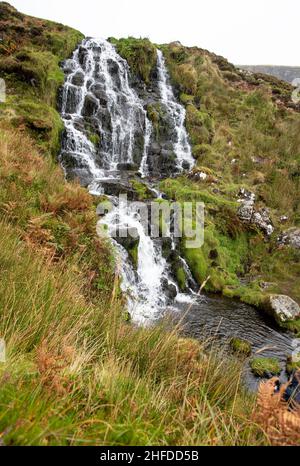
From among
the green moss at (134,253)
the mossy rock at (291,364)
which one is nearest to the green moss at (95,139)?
the green moss at (134,253)

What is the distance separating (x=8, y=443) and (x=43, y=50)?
21.1 meters

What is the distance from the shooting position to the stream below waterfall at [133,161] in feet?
28.7

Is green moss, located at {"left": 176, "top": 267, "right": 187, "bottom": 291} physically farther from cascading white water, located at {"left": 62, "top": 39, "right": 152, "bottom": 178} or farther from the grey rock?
the grey rock

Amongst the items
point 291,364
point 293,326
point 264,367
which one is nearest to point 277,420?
point 264,367

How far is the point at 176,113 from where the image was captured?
1938cm

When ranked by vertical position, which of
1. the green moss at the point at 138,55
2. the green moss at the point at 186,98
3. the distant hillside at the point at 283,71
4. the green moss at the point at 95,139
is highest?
the distant hillside at the point at 283,71

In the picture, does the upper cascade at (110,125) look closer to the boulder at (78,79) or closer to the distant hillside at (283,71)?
the boulder at (78,79)

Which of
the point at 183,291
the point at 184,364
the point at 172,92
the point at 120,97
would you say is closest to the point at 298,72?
the point at 172,92

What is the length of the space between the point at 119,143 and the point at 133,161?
1078 mm

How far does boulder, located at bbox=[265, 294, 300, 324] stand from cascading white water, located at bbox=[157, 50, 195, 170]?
8.81m

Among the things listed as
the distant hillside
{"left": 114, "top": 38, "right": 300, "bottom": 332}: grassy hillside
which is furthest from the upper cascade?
the distant hillside

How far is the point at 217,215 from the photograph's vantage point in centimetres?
1359

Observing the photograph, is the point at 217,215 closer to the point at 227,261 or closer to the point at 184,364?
the point at 227,261

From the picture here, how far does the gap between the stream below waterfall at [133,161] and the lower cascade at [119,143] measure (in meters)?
0.03
